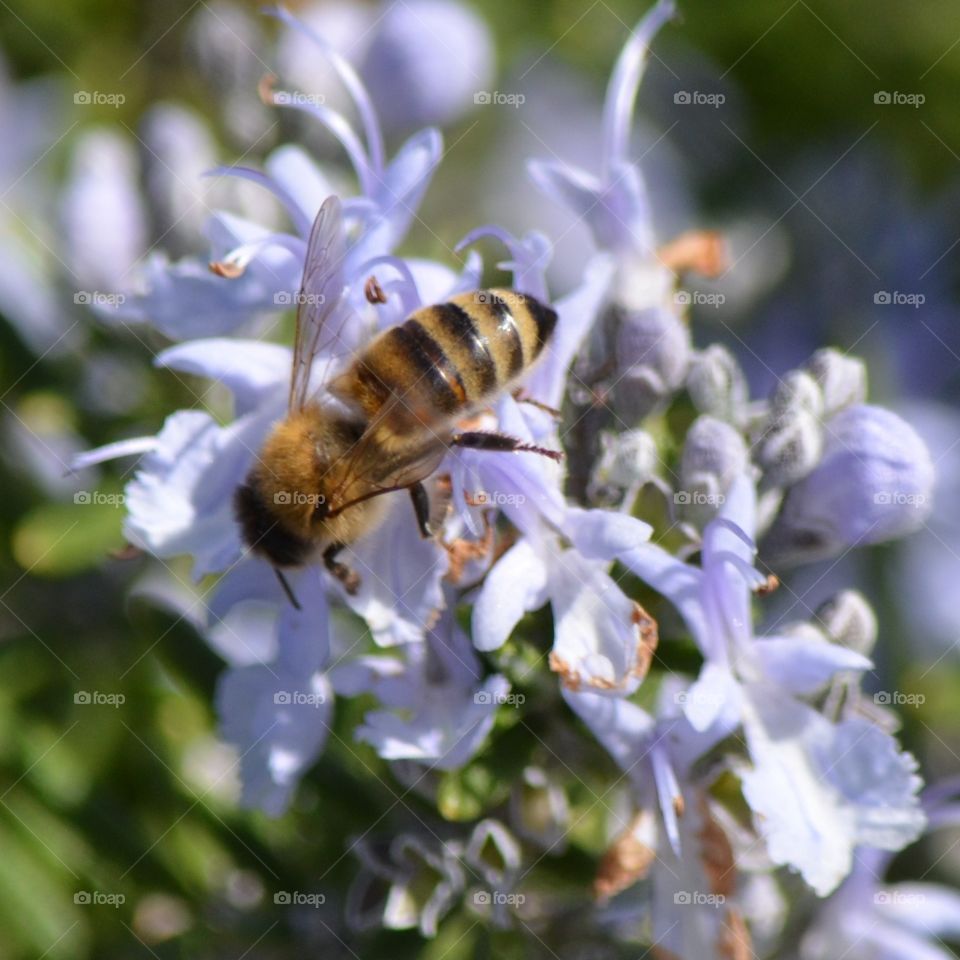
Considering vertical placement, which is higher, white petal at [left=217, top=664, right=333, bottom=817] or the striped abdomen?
the striped abdomen

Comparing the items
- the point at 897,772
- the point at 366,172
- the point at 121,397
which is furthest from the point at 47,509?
the point at 897,772

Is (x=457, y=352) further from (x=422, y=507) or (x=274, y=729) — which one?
(x=274, y=729)

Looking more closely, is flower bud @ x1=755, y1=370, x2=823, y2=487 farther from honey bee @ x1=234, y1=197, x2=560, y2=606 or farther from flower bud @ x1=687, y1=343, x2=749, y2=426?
honey bee @ x1=234, y1=197, x2=560, y2=606

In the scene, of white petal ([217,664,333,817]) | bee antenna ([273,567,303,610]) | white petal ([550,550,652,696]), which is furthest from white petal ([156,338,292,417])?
white petal ([550,550,652,696])

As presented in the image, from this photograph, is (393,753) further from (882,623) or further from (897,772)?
(882,623)

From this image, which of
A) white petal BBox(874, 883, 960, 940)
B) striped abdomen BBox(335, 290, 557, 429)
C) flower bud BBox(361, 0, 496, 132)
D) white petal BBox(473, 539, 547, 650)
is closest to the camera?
white petal BBox(473, 539, 547, 650)

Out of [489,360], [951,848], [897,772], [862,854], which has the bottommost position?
[951,848]
